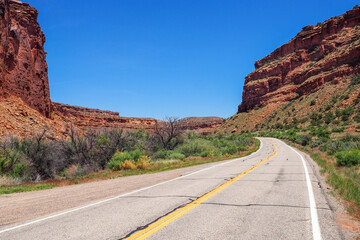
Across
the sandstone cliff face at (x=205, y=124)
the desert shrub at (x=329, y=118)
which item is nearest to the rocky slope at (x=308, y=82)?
the desert shrub at (x=329, y=118)

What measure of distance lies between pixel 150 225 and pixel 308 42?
10635 centimetres

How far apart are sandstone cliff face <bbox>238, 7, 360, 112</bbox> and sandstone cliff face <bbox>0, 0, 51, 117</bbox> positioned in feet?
232

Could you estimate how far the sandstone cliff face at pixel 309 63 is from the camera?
67.5 meters

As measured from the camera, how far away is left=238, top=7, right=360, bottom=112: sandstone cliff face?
67506 millimetres

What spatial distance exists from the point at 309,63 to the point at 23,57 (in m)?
88.2

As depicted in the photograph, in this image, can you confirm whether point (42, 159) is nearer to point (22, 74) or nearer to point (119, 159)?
point (119, 159)

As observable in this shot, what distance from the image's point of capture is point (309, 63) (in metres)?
85.9

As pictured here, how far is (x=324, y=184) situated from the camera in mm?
8719

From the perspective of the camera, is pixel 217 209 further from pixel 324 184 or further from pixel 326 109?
pixel 326 109

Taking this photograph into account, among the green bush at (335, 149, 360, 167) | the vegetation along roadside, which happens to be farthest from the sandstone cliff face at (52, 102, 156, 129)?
the green bush at (335, 149, 360, 167)

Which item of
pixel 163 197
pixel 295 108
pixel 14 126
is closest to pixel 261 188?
pixel 163 197

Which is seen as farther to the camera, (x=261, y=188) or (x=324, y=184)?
(x=324, y=184)

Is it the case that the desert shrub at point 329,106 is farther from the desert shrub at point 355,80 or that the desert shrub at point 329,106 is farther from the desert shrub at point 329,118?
the desert shrub at point 355,80

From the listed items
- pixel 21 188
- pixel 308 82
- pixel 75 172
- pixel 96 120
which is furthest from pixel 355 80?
pixel 96 120
